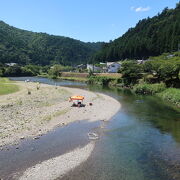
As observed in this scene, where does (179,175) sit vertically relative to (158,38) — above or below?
below

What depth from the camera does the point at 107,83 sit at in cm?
9269

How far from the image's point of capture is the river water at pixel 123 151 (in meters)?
15.5

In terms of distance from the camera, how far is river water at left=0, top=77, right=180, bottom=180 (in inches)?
608

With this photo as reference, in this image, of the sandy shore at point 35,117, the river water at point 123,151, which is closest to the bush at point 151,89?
the sandy shore at point 35,117

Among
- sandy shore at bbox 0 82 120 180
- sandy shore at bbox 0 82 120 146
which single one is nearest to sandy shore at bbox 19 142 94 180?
sandy shore at bbox 0 82 120 180

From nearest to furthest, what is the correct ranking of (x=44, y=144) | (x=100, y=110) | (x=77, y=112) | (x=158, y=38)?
(x=44, y=144) < (x=77, y=112) < (x=100, y=110) < (x=158, y=38)

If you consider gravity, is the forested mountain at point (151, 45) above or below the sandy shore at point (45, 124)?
above

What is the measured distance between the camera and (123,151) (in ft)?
63.7

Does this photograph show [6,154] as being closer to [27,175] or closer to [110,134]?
[27,175]

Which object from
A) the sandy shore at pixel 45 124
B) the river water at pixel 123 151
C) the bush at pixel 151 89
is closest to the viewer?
the river water at pixel 123 151

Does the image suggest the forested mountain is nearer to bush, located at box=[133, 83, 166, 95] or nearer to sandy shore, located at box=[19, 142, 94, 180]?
bush, located at box=[133, 83, 166, 95]

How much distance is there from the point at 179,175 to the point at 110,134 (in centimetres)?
987

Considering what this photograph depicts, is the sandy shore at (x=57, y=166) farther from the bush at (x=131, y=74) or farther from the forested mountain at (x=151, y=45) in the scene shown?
the forested mountain at (x=151, y=45)

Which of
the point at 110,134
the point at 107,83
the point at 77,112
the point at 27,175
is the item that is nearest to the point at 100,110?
the point at 77,112
